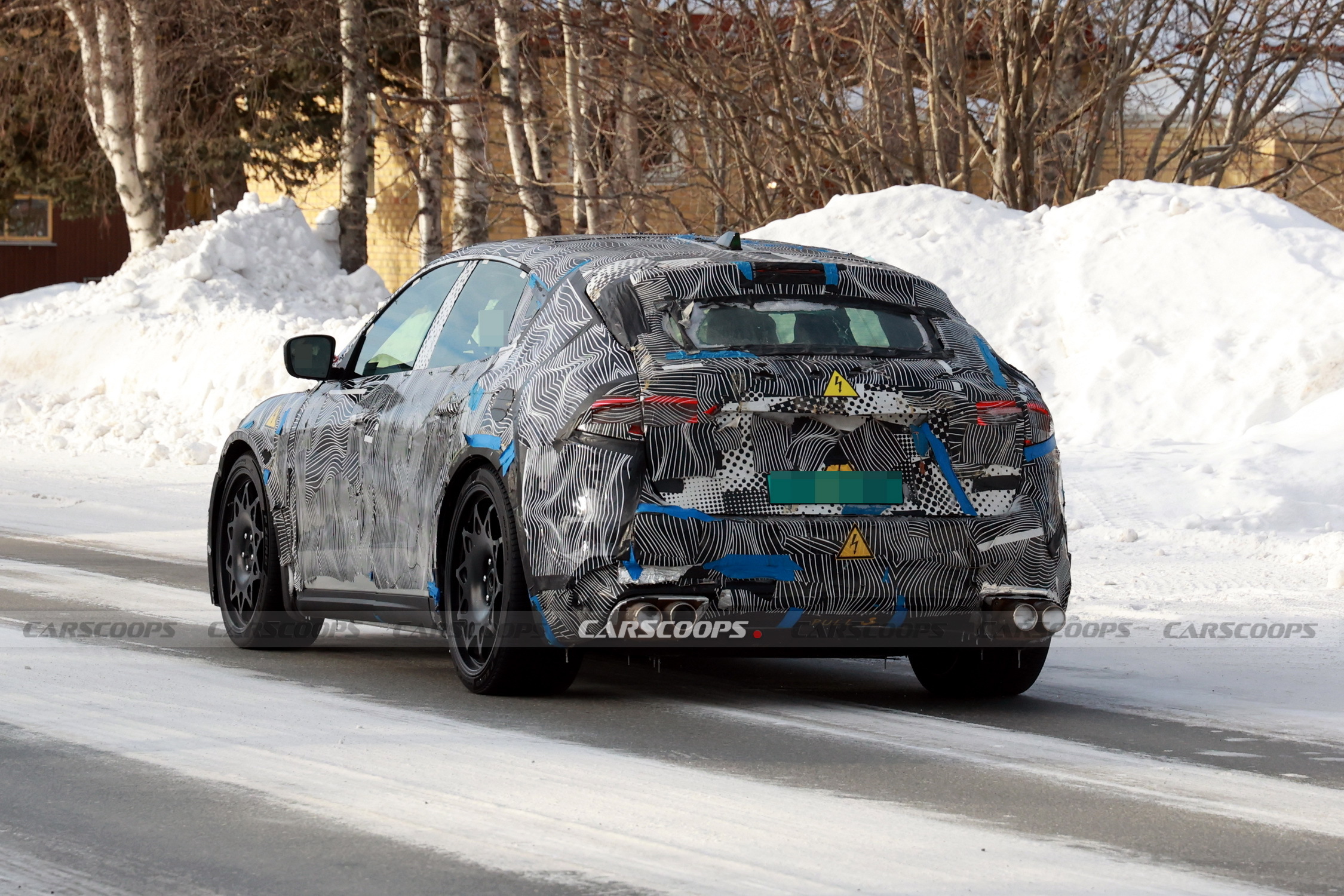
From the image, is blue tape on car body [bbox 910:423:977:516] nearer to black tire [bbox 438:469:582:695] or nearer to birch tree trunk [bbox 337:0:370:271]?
black tire [bbox 438:469:582:695]

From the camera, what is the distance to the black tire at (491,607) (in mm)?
6633

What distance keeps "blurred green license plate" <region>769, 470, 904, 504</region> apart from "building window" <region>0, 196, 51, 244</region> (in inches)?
1591

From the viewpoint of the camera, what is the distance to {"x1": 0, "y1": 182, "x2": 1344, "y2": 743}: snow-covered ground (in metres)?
8.97

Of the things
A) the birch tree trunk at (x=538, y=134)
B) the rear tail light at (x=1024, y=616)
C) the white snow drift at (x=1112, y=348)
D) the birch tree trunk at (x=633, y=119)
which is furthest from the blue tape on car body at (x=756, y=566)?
the birch tree trunk at (x=538, y=134)

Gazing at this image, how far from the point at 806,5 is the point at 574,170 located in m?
4.98

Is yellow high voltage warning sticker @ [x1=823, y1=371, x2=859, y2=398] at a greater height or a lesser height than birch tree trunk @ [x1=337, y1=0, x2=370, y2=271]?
lesser

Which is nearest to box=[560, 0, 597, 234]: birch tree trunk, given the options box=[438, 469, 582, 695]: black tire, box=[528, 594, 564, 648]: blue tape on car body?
box=[438, 469, 582, 695]: black tire

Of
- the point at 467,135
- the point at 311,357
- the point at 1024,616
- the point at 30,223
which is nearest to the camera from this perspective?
the point at 1024,616

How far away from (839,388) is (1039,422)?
765 mm

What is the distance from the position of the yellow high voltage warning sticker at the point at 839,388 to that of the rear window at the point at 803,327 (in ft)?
0.55

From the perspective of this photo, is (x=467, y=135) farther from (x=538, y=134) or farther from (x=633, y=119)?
(x=633, y=119)

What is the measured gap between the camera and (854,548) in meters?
6.43

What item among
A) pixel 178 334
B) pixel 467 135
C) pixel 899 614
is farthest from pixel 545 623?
pixel 467 135
